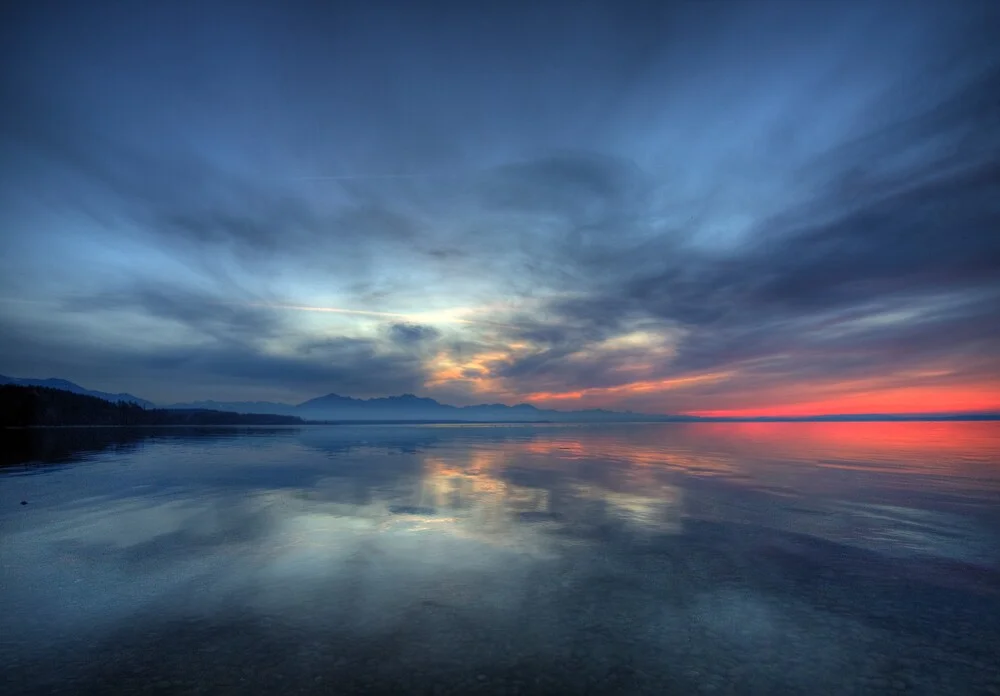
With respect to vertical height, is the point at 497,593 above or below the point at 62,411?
below

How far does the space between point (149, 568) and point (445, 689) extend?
37.5ft

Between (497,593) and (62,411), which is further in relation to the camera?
(62,411)

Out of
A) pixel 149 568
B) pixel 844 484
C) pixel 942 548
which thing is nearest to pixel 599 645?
pixel 149 568

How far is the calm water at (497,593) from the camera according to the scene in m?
8.52

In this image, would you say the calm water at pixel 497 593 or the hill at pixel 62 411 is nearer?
the calm water at pixel 497 593

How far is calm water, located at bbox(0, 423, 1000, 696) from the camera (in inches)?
335

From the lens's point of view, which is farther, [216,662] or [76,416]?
[76,416]

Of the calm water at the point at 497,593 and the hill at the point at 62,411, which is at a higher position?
the hill at the point at 62,411

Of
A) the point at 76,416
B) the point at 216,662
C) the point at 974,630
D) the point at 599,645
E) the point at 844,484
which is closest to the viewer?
the point at 216,662

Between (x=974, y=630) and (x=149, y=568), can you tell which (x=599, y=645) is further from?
(x=149, y=568)

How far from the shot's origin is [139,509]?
73.4 ft

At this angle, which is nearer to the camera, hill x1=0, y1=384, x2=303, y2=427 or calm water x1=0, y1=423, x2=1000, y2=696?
calm water x1=0, y1=423, x2=1000, y2=696

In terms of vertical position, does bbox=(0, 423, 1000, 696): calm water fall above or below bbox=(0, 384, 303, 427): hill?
below

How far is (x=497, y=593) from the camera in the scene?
40.2ft
